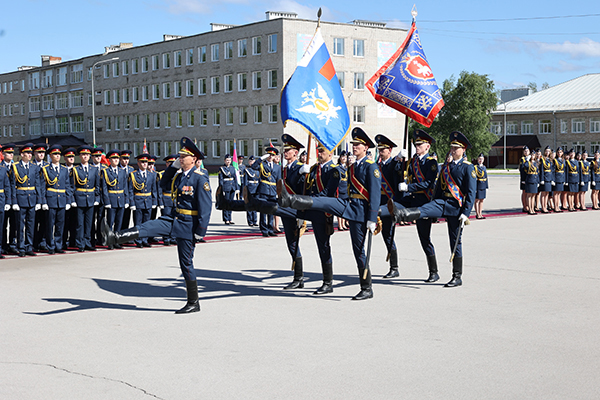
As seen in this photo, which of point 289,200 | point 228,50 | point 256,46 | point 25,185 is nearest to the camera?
point 289,200

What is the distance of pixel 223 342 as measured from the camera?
647 cm

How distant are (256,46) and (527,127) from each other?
3884cm

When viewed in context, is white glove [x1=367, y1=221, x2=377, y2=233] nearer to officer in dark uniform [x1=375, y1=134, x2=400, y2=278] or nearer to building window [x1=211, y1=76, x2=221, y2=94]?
officer in dark uniform [x1=375, y1=134, x2=400, y2=278]

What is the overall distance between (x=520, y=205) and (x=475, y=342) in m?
20.7

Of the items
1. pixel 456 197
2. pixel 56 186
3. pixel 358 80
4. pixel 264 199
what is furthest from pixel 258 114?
pixel 264 199

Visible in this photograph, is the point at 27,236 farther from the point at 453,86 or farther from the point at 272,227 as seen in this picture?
the point at 453,86

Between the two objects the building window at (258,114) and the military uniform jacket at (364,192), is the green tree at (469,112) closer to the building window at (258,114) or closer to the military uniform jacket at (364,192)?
the building window at (258,114)

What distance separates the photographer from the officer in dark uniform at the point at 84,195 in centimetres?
1334

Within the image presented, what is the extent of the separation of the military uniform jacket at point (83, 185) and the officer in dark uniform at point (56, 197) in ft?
0.53

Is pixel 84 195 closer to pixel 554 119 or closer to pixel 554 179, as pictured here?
pixel 554 179

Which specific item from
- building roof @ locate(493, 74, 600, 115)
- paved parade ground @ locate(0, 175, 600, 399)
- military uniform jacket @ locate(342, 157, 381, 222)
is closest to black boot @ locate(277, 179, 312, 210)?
military uniform jacket @ locate(342, 157, 381, 222)

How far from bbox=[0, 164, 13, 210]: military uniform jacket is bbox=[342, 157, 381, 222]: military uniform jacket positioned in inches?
280

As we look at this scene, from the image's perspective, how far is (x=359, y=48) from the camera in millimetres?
60688

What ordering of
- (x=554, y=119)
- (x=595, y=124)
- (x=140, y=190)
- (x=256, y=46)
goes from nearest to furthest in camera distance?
1. (x=140, y=190)
2. (x=256, y=46)
3. (x=595, y=124)
4. (x=554, y=119)
